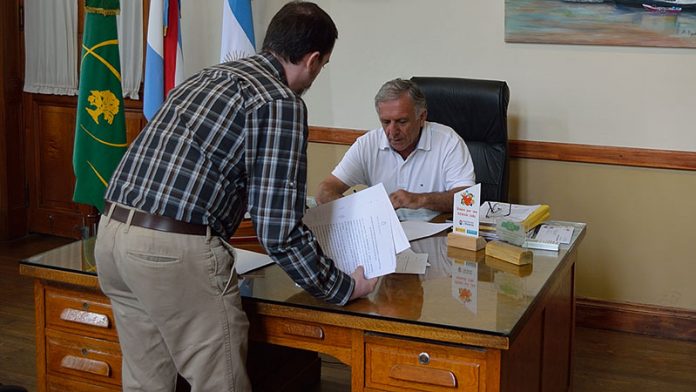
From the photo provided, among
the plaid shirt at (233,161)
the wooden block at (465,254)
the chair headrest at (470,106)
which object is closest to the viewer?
the plaid shirt at (233,161)

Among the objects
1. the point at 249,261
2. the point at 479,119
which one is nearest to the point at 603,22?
the point at 479,119

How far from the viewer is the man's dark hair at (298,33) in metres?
2.08

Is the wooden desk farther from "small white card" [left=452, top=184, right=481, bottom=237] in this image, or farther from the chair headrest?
the chair headrest

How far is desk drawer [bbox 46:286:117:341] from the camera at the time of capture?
2457mm

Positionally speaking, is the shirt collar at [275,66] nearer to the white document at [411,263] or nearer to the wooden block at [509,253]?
the white document at [411,263]

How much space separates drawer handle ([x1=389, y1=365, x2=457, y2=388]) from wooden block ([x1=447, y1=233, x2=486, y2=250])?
2.21ft

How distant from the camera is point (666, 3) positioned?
155 inches

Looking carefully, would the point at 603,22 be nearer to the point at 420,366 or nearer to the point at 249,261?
the point at 249,261

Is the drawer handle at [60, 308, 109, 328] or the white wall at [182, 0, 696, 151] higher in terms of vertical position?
the white wall at [182, 0, 696, 151]

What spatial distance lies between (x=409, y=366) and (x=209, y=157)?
2.16 ft

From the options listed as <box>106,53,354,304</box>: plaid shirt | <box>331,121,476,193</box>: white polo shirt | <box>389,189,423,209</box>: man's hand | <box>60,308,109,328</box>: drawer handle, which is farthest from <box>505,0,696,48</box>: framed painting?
<box>60,308,109,328</box>: drawer handle

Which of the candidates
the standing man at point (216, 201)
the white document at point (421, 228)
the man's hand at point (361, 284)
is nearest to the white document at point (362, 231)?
the man's hand at point (361, 284)

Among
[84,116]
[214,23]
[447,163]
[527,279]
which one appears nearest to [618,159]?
[447,163]

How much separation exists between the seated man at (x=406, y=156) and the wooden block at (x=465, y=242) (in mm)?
575
